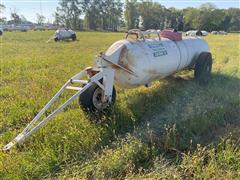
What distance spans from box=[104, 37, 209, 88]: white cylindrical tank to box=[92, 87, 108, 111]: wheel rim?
1.58 feet

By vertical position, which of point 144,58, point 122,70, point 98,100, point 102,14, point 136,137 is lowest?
point 136,137

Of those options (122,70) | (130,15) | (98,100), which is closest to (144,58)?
(122,70)

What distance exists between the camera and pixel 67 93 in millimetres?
6004

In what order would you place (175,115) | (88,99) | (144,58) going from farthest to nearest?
1. (144,58)
2. (175,115)
3. (88,99)

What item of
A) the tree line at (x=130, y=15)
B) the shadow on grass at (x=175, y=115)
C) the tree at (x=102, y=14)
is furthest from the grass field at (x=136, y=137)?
the tree at (x=102, y=14)

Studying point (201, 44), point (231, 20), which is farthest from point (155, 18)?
point (201, 44)

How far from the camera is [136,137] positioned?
148 inches

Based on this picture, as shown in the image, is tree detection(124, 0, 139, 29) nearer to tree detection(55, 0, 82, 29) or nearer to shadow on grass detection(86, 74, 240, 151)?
tree detection(55, 0, 82, 29)

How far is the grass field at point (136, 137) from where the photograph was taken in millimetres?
3049

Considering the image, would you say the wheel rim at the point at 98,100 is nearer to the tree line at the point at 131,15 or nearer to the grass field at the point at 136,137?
the grass field at the point at 136,137

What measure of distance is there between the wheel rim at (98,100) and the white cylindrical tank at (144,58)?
0.48m

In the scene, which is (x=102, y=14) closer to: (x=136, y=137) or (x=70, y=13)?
(x=70, y=13)

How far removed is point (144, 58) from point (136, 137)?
1706 millimetres

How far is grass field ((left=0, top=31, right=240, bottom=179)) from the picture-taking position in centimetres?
305
